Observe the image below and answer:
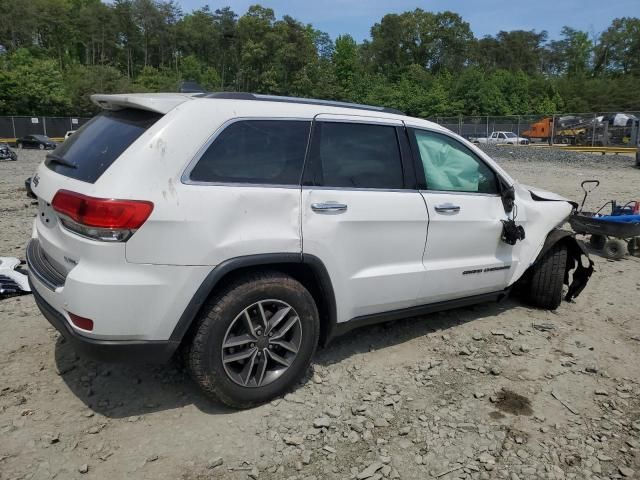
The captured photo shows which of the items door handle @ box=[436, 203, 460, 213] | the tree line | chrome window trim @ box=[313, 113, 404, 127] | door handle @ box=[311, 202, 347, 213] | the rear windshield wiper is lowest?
door handle @ box=[436, 203, 460, 213]

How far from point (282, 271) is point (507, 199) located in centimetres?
221

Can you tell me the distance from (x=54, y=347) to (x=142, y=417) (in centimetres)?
125

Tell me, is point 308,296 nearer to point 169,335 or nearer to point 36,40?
point 169,335

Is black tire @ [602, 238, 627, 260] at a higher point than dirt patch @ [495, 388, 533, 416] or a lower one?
higher

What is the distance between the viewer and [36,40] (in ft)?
306

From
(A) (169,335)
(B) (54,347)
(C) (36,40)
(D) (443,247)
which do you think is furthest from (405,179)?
(C) (36,40)

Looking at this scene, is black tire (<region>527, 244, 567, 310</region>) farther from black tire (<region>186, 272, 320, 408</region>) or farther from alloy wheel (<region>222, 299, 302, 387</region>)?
alloy wheel (<region>222, 299, 302, 387</region>)

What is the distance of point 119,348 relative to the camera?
9.30 feet

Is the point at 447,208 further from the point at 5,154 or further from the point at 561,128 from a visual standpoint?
the point at 561,128

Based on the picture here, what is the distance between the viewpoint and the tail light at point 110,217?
273 cm

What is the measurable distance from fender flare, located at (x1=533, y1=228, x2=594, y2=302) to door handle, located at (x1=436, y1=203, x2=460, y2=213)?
1.28 m

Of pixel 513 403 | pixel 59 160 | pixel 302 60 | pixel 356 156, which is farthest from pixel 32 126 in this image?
pixel 513 403

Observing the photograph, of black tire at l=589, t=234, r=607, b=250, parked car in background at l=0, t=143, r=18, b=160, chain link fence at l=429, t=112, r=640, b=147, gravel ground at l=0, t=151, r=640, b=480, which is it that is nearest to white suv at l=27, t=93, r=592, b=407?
gravel ground at l=0, t=151, r=640, b=480

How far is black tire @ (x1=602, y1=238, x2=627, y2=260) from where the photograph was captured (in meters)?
7.26
